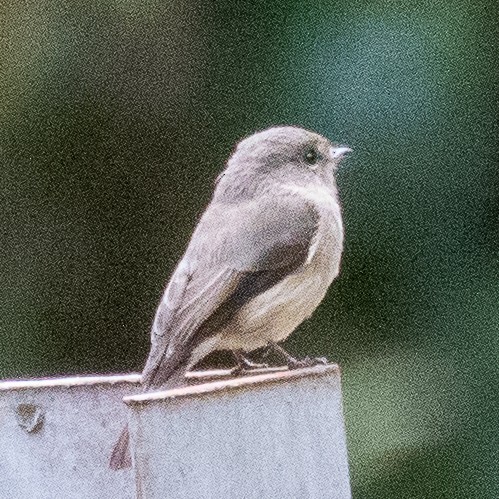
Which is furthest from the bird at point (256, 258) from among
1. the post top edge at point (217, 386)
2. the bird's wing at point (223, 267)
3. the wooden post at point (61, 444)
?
the post top edge at point (217, 386)

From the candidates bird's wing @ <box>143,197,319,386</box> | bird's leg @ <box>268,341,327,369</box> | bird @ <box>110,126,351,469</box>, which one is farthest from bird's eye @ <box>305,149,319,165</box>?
bird's leg @ <box>268,341,327,369</box>

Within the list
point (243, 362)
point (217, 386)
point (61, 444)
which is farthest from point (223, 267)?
point (217, 386)

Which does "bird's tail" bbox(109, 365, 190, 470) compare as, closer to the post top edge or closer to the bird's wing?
the bird's wing

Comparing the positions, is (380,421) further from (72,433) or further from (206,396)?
(206,396)

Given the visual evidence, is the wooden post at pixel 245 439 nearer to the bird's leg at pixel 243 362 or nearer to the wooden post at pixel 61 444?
the wooden post at pixel 61 444

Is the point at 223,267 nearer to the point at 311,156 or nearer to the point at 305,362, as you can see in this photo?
the point at 305,362

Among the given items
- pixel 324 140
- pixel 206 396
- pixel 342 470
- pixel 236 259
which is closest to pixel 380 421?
pixel 236 259

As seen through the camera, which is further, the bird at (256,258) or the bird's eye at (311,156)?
the bird's eye at (311,156)
